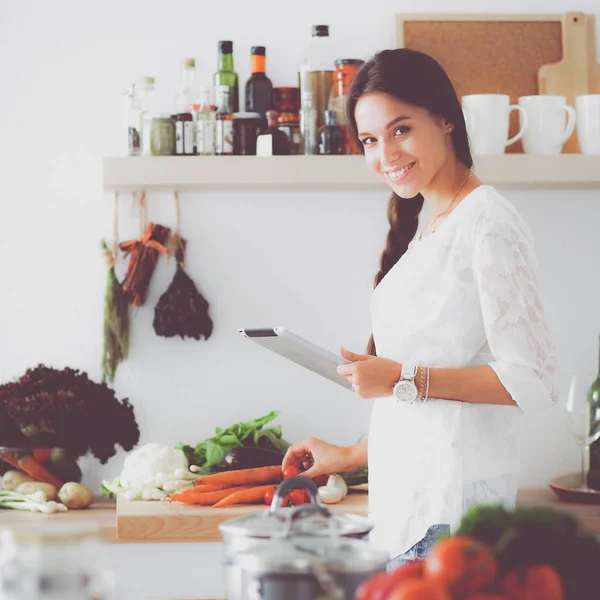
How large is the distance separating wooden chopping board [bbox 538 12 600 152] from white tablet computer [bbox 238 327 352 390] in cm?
125

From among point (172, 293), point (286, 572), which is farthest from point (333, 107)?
point (286, 572)

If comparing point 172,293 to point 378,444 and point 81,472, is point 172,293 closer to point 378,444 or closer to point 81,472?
point 81,472

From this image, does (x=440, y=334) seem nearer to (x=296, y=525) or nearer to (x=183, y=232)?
(x=296, y=525)

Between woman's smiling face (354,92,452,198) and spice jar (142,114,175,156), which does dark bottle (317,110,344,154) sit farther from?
woman's smiling face (354,92,452,198)

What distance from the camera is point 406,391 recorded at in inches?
56.8

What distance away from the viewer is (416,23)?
2.54 meters

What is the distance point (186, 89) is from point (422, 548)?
4.58ft

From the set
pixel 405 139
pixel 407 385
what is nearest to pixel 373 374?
pixel 407 385

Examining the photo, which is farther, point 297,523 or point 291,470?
point 291,470

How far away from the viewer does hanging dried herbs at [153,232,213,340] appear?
2.45 metres

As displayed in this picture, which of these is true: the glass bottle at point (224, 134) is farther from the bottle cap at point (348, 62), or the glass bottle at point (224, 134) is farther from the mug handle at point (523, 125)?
the mug handle at point (523, 125)

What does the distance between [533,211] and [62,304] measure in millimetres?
1285

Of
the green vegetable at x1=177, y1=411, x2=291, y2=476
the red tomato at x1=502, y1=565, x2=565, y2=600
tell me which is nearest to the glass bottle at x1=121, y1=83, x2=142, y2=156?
the green vegetable at x1=177, y1=411, x2=291, y2=476

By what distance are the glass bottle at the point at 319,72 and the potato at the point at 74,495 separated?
1.07 metres
